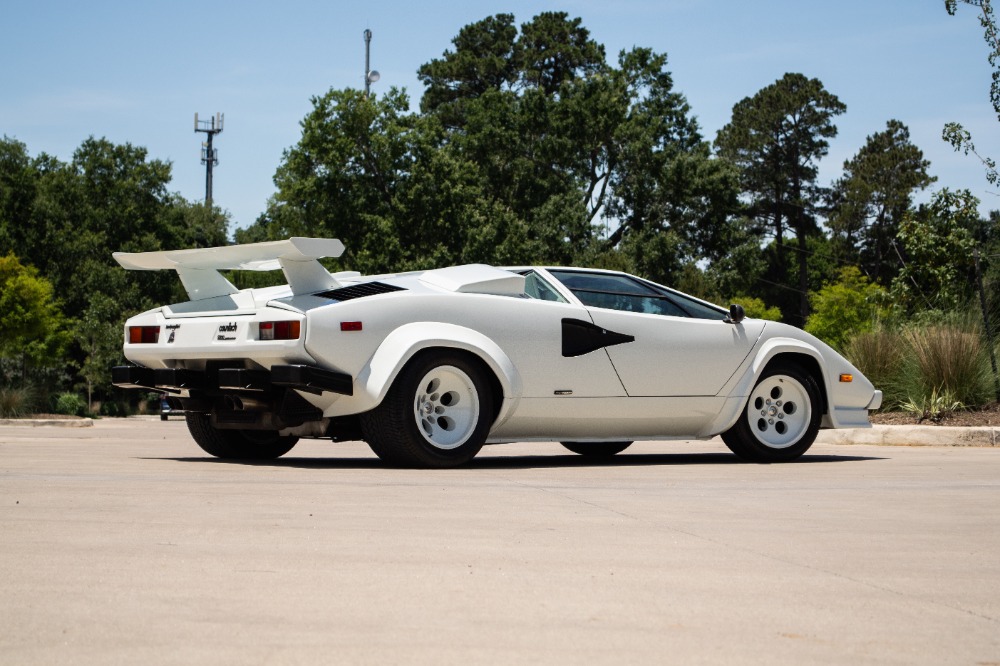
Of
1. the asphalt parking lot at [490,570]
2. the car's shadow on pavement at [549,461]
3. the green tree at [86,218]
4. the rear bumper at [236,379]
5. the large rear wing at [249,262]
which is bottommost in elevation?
the car's shadow on pavement at [549,461]

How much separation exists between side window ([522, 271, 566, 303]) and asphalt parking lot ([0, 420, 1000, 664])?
2.04 metres

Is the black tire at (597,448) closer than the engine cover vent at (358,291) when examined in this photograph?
No

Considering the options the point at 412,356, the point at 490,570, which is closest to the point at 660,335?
the point at 412,356

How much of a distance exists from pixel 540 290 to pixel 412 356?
1.50m

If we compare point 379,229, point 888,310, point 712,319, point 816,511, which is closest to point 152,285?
point 379,229

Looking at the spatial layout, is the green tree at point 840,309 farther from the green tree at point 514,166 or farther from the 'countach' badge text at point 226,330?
the 'countach' badge text at point 226,330

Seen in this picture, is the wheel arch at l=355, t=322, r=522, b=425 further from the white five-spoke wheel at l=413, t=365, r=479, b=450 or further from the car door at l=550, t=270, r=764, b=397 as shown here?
the car door at l=550, t=270, r=764, b=397

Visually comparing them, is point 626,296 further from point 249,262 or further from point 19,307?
Result: point 19,307

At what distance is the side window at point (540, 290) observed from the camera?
9578 mm

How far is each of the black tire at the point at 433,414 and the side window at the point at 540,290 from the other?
3.19 ft


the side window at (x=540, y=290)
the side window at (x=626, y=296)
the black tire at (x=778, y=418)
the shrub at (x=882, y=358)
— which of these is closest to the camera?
the side window at (x=540, y=290)

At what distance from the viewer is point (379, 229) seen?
4669cm

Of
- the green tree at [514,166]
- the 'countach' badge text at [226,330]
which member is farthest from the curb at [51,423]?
the green tree at [514,166]

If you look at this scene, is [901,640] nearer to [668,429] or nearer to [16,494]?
[16,494]
